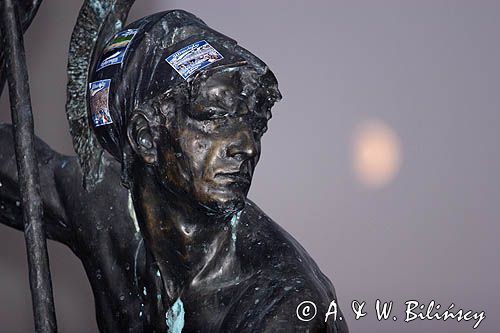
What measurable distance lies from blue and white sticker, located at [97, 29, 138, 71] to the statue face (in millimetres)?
84

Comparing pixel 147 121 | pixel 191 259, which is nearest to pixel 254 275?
pixel 191 259

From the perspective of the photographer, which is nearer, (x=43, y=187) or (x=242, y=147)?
(x=242, y=147)

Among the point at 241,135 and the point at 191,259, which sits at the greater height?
the point at 241,135

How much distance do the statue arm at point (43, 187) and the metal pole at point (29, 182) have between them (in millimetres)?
105

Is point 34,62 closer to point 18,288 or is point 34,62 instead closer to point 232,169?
point 18,288

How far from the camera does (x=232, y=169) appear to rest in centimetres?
112

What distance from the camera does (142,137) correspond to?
1.15 metres

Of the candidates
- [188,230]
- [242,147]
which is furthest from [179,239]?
[242,147]

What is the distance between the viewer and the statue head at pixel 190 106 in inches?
43.9

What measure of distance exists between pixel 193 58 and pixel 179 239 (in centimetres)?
17

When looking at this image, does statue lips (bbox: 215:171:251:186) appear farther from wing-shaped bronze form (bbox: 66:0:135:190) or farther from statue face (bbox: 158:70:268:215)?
wing-shaped bronze form (bbox: 66:0:135:190)

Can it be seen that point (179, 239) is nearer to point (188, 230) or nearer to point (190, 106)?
point (188, 230)

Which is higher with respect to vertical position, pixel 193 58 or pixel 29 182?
pixel 193 58

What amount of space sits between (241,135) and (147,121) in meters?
0.09
